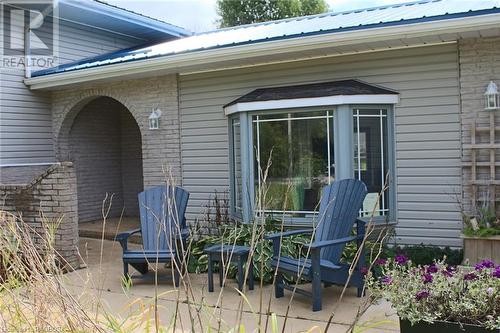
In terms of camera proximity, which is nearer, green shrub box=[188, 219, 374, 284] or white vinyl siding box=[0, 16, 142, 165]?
green shrub box=[188, 219, 374, 284]

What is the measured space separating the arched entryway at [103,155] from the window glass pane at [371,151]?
535cm

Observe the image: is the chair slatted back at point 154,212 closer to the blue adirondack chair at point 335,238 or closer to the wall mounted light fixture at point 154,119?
the blue adirondack chair at point 335,238

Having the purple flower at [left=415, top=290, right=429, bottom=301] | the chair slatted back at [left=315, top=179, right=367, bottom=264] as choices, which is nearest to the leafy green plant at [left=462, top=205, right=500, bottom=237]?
the chair slatted back at [left=315, top=179, right=367, bottom=264]

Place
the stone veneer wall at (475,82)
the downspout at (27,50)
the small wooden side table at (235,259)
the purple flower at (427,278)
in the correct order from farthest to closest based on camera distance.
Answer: the downspout at (27,50)
the stone veneer wall at (475,82)
the small wooden side table at (235,259)
the purple flower at (427,278)

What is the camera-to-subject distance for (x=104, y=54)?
10.5 metres

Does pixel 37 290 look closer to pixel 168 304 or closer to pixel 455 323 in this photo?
pixel 455 323

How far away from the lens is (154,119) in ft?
26.7

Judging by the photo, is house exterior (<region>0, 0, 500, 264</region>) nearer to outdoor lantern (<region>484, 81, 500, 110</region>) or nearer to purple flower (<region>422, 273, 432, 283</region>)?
outdoor lantern (<region>484, 81, 500, 110</region>)

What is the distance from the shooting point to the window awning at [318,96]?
6203 mm

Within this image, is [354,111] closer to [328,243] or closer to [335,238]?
[335,238]

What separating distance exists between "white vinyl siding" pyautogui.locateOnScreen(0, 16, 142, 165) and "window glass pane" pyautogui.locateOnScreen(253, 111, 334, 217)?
14.6 feet

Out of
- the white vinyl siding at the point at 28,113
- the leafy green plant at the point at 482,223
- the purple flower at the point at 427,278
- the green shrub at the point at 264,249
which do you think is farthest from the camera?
the white vinyl siding at the point at 28,113

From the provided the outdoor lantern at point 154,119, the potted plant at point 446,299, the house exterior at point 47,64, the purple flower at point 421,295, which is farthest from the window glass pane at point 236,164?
the purple flower at point 421,295

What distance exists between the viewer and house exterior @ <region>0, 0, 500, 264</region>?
5.97 meters
